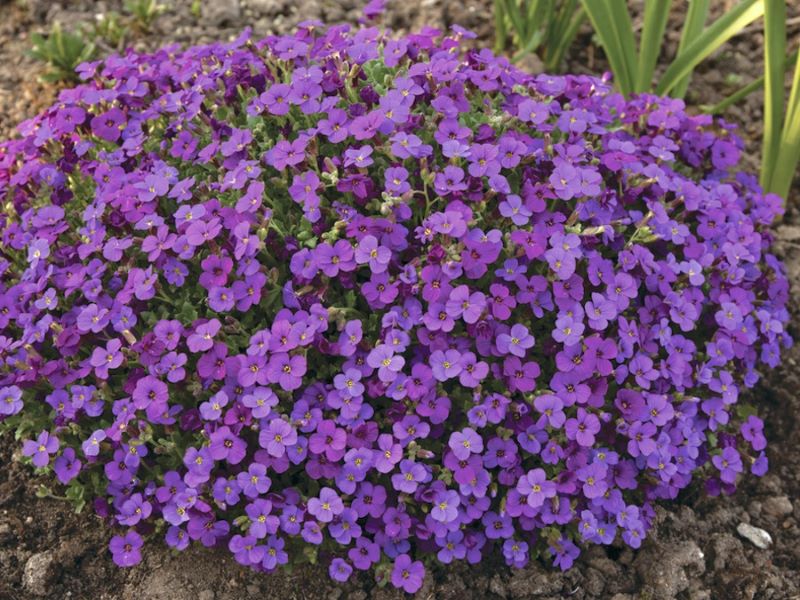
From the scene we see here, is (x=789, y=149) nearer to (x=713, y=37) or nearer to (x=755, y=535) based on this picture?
(x=713, y=37)

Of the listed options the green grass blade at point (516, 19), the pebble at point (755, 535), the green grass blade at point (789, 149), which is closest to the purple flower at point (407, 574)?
the pebble at point (755, 535)

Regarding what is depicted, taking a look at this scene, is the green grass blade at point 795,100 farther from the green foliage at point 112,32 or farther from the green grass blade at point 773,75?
the green foliage at point 112,32

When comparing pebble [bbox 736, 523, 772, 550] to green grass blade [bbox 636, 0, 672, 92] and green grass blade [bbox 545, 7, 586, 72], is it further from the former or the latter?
green grass blade [bbox 545, 7, 586, 72]

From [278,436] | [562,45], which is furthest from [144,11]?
[278,436]

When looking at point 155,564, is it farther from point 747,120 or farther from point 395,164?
point 747,120

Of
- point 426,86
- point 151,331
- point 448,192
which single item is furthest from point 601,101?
point 151,331
